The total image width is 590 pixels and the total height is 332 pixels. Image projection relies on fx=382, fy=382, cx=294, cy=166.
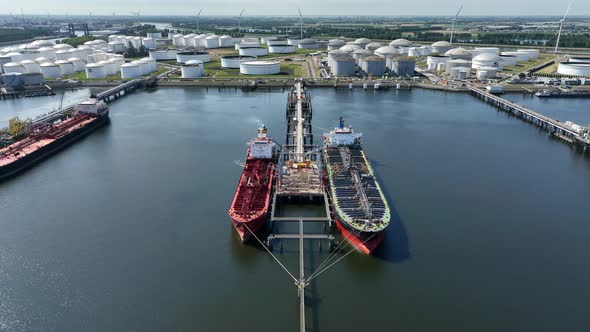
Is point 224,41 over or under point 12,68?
over

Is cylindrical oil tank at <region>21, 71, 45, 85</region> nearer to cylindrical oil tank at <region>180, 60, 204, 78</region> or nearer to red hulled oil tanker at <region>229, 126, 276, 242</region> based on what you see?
cylindrical oil tank at <region>180, 60, 204, 78</region>

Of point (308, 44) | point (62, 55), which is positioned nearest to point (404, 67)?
point (308, 44)

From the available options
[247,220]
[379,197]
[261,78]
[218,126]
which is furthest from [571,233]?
[261,78]

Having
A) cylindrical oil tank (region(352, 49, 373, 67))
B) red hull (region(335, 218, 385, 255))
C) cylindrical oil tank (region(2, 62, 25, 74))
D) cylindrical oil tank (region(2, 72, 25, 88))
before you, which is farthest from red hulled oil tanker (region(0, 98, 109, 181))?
cylindrical oil tank (region(352, 49, 373, 67))

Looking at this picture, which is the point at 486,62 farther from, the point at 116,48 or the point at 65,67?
the point at 116,48

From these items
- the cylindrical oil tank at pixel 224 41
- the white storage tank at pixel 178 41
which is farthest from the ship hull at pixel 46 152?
the white storage tank at pixel 178 41

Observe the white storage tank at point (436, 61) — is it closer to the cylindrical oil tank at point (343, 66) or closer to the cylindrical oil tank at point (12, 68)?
the cylindrical oil tank at point (343, 66)
